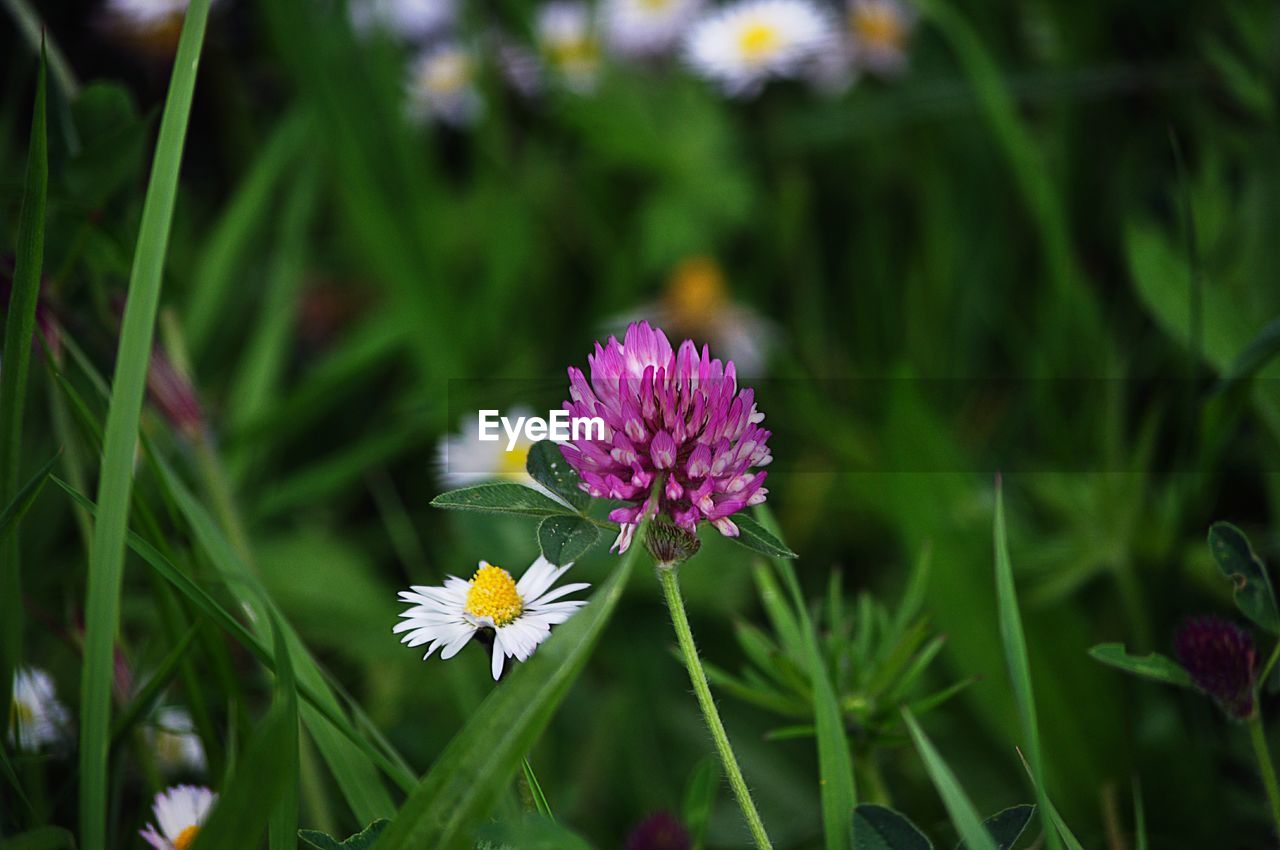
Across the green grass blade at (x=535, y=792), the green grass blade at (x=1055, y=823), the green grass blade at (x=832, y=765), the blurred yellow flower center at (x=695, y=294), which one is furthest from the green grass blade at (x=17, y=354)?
the blurred yellow flower center at (x=695, y=294)

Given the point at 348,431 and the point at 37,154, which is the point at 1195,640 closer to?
the point at 37,154

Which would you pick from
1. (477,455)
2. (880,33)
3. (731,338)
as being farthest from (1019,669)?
(880,33)

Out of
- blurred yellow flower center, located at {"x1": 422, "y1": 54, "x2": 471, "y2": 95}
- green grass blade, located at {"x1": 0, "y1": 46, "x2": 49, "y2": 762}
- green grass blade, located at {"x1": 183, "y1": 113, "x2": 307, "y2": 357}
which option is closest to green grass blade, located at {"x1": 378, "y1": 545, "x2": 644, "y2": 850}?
green grass blade, located at {"x1": 0, "y1": 46, "x2": 49, "y2": 762}

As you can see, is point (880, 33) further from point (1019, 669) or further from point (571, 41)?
point (1019, 669)

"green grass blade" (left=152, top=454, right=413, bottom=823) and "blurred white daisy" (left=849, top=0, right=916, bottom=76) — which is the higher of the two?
"blurred white daisy" (left=849, top=0, right=916, bottom=76)

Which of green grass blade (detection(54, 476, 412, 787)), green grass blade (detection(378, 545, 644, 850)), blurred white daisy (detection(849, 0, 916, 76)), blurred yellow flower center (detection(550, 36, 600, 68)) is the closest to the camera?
green grass blade (detection(378, 545, 644, 850))

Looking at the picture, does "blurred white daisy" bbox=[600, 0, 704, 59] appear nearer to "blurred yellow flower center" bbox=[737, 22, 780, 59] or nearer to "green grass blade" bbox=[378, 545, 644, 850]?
"blurred yellow flower center" bbox=[737, 22, 780, 59]
